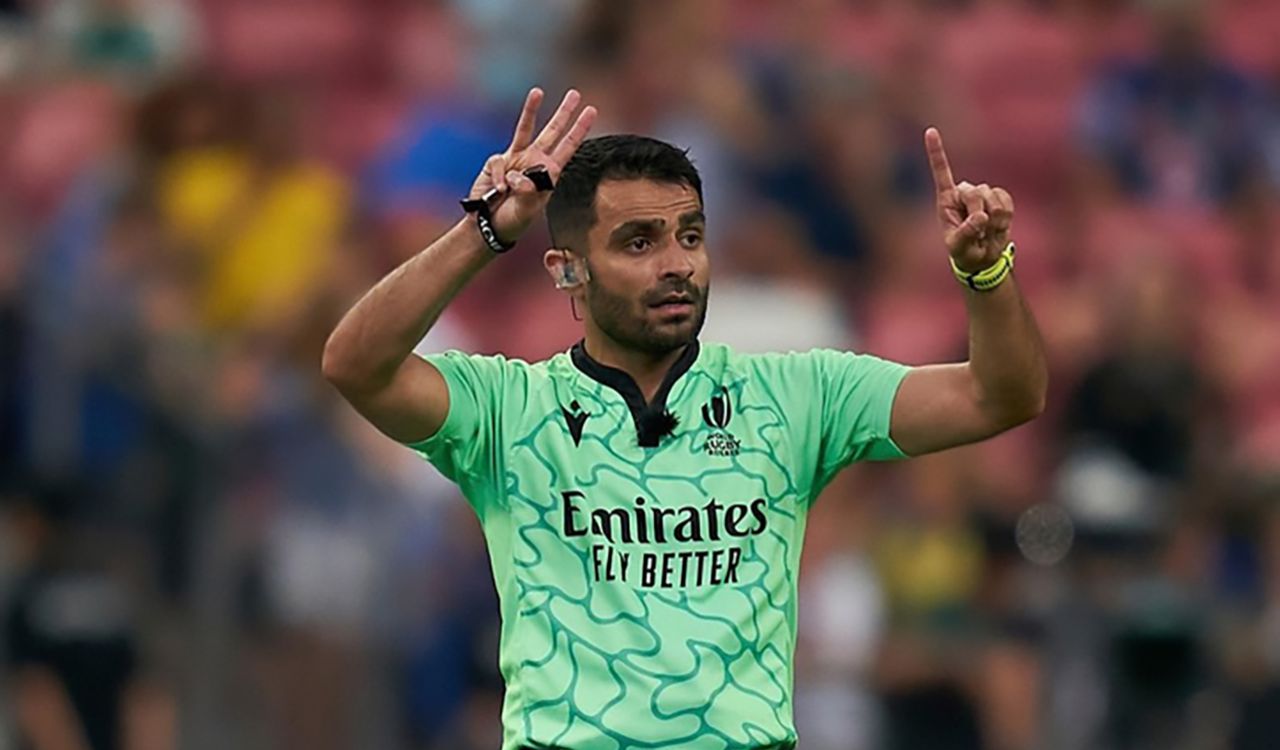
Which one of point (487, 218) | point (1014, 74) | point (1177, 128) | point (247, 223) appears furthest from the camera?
point (1014, 74)

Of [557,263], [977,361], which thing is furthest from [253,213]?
[977,361]

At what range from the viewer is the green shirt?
625 cm

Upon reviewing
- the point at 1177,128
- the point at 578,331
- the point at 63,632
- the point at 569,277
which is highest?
the point at 1177,128

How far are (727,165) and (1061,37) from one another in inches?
110

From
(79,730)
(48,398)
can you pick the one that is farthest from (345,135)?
(79,730)

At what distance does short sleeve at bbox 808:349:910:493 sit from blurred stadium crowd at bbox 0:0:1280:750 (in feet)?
14.7

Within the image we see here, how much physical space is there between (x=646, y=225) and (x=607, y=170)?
7.2 inches

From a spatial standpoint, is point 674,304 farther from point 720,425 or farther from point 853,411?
point 853,411

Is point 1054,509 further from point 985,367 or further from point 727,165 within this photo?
point 985,367

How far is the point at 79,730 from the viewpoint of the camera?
1146 centimetres

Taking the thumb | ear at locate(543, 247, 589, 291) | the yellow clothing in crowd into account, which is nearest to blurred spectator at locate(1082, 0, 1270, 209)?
the yellow clothing in crowd

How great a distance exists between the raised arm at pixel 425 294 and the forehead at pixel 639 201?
259mm

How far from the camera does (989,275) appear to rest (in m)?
6.28

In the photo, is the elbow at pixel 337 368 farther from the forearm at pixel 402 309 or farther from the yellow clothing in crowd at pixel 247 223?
the yellow clothing in crowd at pixel 247 223
